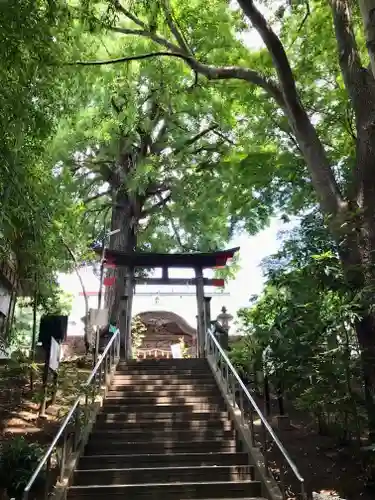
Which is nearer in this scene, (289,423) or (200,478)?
(200,478)

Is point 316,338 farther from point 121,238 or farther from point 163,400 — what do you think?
point 121,238

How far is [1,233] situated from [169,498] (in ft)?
12.8

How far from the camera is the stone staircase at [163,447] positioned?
18.1ft

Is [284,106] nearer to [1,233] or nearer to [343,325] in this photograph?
[343,325]

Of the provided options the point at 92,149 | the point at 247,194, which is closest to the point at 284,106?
the point at 247,194

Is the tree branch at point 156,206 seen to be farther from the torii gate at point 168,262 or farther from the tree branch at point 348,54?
the tree branch at point 348,54

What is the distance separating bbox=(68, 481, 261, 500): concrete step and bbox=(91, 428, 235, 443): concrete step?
1397mm

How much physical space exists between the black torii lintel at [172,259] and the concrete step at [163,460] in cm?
712

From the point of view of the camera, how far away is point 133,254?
510 inches

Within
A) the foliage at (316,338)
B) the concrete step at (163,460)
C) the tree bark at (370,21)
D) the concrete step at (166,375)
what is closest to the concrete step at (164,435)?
the concrete step at (163,460)

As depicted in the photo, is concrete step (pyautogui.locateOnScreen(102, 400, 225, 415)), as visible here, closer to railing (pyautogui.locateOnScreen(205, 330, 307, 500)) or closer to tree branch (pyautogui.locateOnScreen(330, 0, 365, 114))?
railing (pyautogui.locateOnScreen(205, 330, 307, 500))

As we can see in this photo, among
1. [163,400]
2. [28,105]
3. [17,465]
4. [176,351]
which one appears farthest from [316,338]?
[176,351]

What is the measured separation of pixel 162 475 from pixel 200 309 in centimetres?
661

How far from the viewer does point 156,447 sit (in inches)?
263
